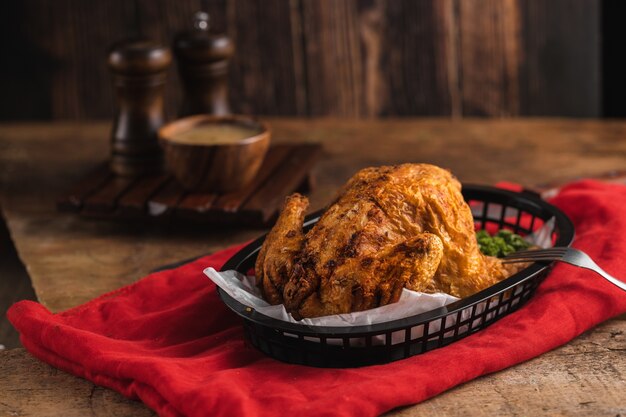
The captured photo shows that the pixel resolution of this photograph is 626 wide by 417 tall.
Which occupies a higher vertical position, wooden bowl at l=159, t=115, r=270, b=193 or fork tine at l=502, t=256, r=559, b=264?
wooden bowl at l=159, t=115, r=270, b=193

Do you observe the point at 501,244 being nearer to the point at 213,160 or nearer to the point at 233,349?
the point at 233,349

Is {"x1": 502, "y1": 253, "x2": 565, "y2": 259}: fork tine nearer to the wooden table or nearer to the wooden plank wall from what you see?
the wooden table

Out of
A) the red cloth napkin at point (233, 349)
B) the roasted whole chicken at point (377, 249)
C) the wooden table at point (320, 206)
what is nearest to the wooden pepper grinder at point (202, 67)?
the wooden table at point (320, 206)

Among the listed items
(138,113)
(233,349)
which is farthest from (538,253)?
(138,113)

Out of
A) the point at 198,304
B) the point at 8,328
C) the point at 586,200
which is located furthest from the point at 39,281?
the point at 586,200

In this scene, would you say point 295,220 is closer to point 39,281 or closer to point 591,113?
point 39,281

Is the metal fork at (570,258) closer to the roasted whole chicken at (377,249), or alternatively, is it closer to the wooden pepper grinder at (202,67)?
the roasted whole chicken at (377,249)

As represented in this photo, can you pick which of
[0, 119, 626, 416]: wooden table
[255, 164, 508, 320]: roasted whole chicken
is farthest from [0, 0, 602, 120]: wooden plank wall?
[255, 164, 508, 320]: roasted whole chicken

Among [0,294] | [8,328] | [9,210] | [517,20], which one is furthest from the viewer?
[517,20]
